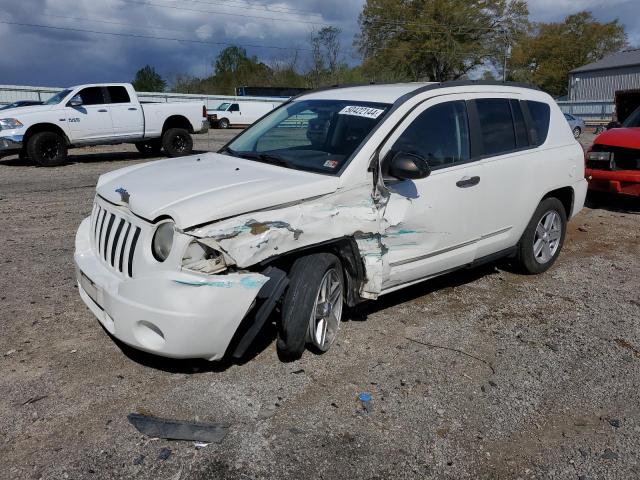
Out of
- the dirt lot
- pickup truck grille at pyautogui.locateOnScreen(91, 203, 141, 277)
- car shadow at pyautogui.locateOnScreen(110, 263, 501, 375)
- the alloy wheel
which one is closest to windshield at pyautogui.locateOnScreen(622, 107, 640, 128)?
the dirt lot

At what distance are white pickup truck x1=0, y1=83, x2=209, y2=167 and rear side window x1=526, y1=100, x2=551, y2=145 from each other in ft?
37.6

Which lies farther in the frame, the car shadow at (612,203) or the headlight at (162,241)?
the car shadow at (612,203)

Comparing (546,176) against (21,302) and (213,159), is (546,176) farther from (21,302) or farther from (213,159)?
(21,302)

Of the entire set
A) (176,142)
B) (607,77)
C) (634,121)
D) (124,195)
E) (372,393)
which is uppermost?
(607,77)

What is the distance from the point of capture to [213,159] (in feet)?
14.1

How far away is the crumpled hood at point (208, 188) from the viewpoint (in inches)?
121

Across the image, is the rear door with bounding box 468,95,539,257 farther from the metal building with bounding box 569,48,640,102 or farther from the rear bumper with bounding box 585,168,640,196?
the metal building with bounding box 569,48,640,102

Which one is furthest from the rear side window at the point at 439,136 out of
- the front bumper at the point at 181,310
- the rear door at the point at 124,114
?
the rear door at the point at 124,114

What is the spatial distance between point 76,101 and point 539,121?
11942 millimetres

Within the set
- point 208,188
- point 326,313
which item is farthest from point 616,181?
point 208,188

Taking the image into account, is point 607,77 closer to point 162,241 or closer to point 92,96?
point 92,96

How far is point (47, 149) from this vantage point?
43.9 ft

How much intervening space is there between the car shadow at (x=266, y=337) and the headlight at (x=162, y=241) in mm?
778

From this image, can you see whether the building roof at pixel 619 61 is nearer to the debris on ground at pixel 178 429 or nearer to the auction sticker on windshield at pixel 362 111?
the auction sticker on windshield at pixel 362 111
